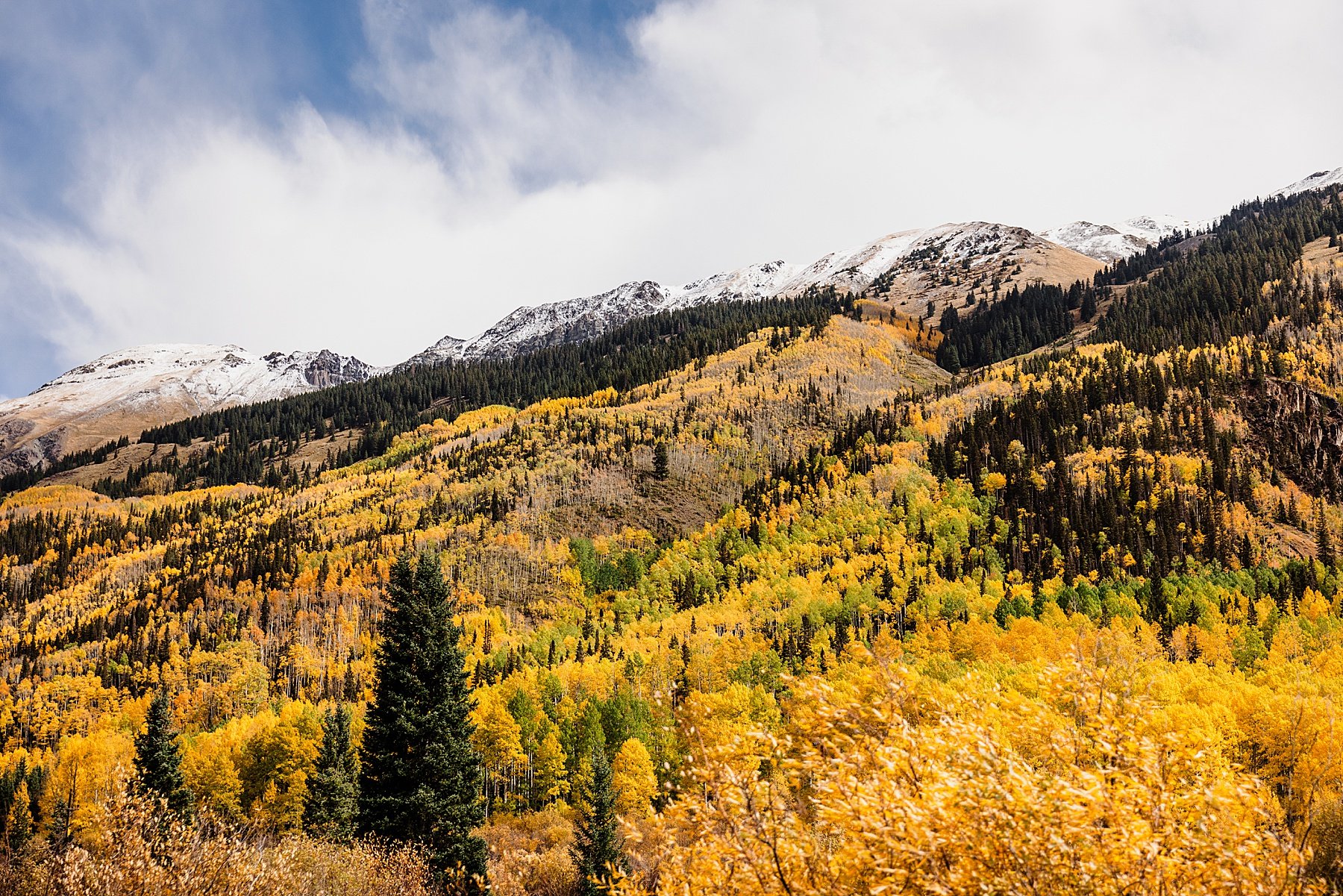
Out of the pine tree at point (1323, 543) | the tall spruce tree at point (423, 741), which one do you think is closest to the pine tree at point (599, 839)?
the tall spruce tree at point (423, 741)

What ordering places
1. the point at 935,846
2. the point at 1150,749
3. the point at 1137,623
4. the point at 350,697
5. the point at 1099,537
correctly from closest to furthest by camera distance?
the point at 935,846, the point at 1150,749, the point at 1137,623, the point at 350,697, the point at 1099,537

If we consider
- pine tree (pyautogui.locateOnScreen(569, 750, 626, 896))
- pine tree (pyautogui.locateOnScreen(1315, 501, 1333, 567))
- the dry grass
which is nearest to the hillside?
the dry grass

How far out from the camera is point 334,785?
58.1 metres

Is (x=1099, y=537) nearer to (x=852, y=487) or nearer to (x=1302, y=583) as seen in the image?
(x=1302, y=583)

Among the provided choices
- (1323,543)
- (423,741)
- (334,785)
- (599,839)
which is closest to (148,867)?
(423,741)

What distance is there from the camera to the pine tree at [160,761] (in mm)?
54344

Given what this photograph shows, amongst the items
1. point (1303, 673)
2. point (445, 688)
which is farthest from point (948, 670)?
point (445, 688)

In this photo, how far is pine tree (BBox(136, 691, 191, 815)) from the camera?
5434 centimetres

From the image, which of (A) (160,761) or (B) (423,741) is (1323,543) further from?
(A) (160,761)

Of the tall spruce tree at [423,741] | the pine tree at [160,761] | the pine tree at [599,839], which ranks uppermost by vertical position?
the tall spruce tree at [423,741]

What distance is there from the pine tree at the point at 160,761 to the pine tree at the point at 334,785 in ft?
28.2

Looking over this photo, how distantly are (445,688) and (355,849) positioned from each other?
8057mm

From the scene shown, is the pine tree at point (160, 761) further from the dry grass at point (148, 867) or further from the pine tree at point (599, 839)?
the dry grass at point (148, 867)

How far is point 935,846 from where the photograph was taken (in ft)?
26.4
